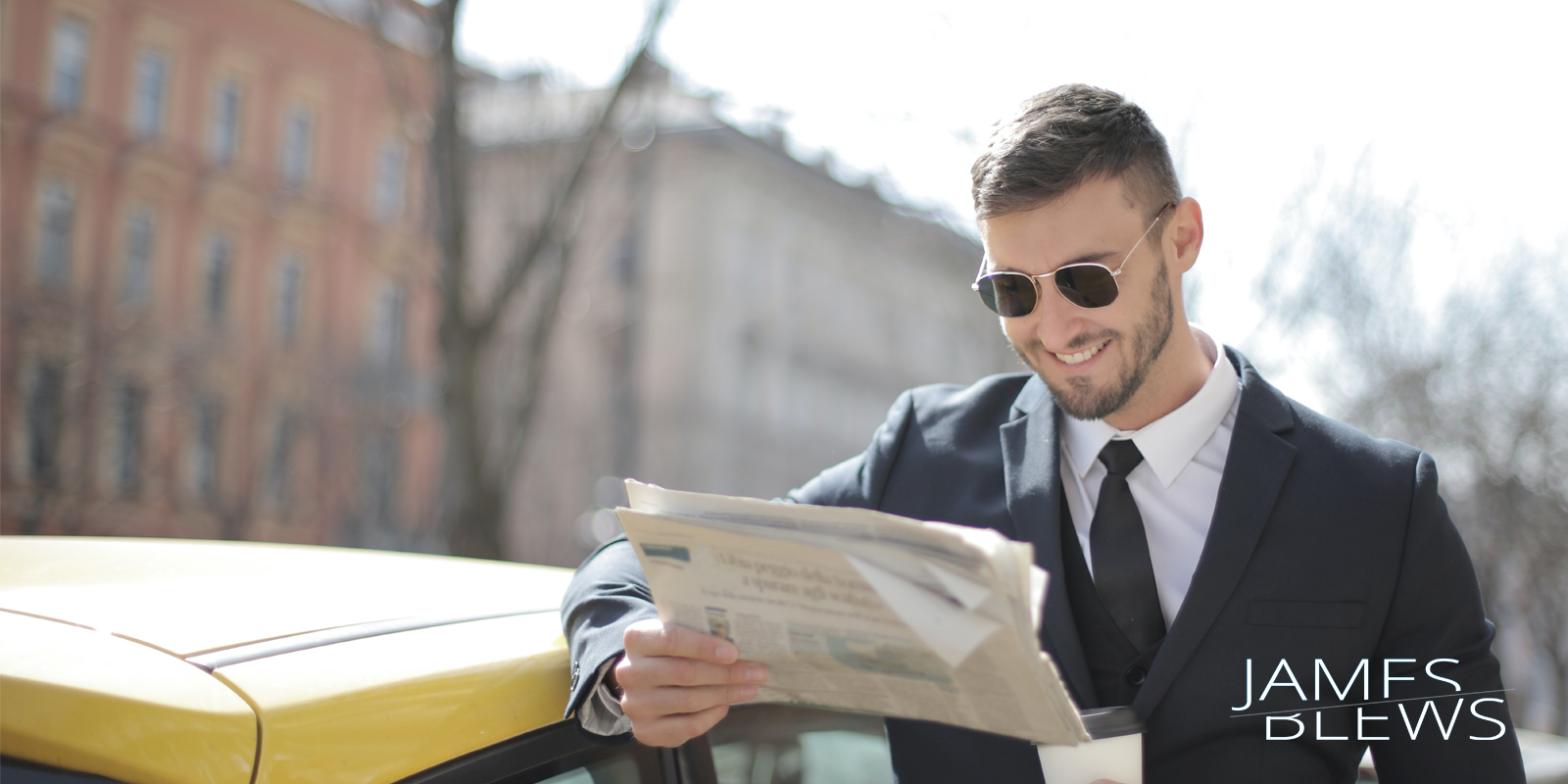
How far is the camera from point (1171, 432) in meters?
2.04

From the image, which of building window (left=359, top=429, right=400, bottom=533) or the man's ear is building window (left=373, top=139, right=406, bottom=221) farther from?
the man's ear

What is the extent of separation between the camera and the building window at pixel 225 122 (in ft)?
84.0

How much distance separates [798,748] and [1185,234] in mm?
1158

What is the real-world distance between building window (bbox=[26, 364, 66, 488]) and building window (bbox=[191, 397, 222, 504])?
3863 millimetres

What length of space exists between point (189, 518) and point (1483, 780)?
2349 centimetres

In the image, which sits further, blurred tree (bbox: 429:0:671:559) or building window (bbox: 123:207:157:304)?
building window (bbox: 123:207:157:304)

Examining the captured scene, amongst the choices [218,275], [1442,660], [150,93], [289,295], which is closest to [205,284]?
[218,275]

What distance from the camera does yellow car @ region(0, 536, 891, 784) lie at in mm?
1315

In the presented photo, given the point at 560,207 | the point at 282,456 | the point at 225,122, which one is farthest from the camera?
the point at 225,122

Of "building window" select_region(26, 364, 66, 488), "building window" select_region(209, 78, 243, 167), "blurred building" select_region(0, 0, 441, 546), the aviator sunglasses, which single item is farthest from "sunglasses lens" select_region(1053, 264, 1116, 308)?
"building window" select_region(209, 78, 243, 167)

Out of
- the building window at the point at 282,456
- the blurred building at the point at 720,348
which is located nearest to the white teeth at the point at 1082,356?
the blurred building at the point at 720,348

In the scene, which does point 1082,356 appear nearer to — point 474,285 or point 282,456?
point 474,285

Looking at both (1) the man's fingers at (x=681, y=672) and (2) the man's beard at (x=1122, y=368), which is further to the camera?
(2) the man's beard at (x=1122, y=368)

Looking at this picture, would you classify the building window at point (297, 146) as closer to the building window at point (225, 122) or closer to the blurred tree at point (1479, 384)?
the building window at point (225, 122)
